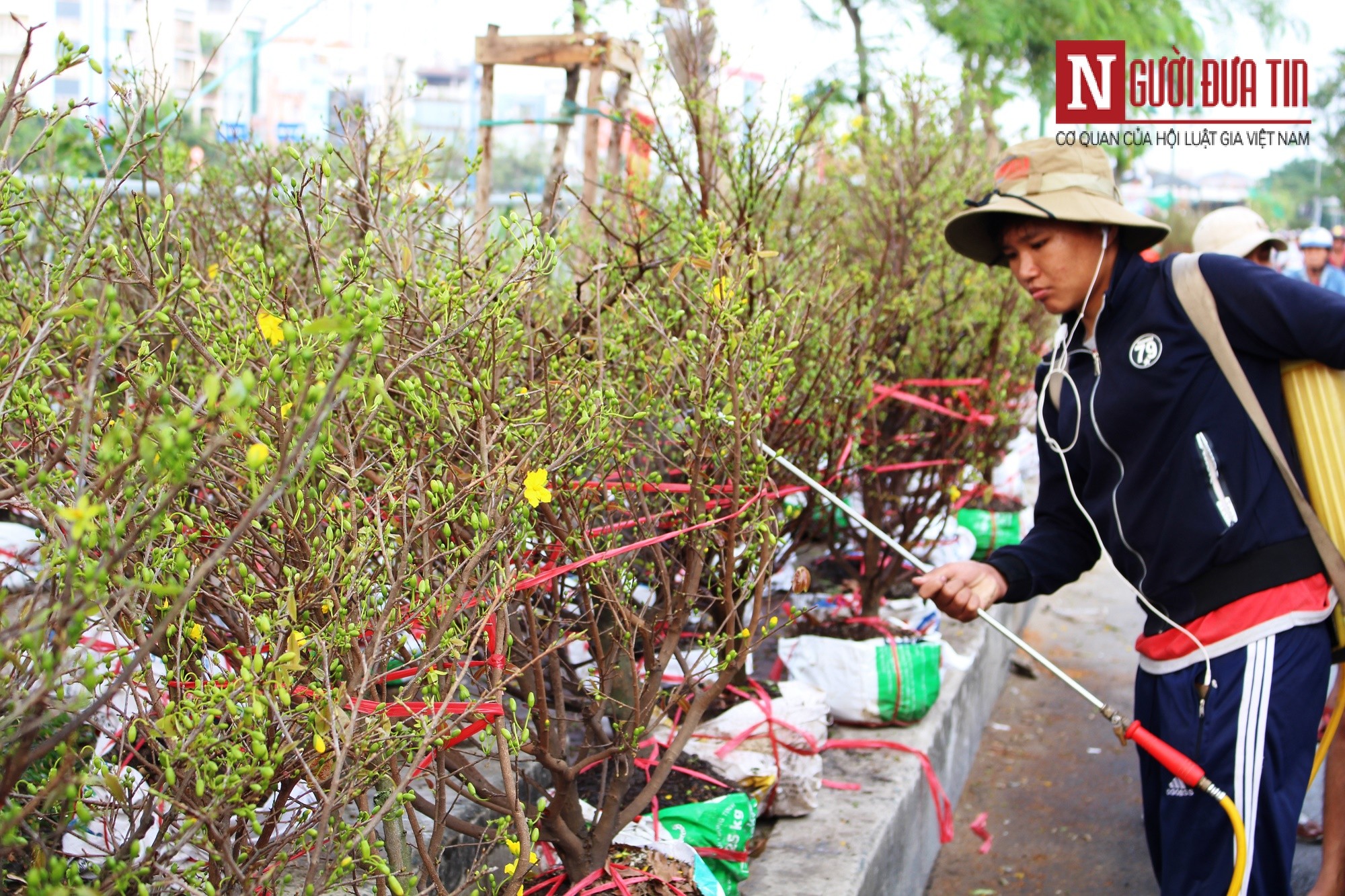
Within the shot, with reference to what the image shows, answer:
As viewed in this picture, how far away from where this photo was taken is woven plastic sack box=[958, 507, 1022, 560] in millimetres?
5398

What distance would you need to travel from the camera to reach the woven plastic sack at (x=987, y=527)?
5398 mm

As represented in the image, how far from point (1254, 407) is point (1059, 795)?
2.45 metres

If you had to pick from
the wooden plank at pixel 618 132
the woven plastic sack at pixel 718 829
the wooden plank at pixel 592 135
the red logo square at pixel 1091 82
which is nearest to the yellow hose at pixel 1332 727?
the woven plastic sack at pixel 718 829

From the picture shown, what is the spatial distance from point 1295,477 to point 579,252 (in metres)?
3.28

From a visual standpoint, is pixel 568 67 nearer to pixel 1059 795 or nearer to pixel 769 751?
pixel 769 751

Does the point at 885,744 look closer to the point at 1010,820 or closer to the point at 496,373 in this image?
the point at 1010,820

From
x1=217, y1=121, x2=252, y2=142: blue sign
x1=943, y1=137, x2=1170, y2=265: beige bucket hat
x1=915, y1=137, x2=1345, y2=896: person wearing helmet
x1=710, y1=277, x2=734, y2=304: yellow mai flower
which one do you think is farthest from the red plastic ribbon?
x1=217, y1=121, x2=252, y2=142: blue sign

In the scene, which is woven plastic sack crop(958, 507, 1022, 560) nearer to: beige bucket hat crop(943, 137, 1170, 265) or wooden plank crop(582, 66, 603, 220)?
wooden plank crop(582, 66, 603, 220)

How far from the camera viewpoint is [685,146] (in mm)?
3725

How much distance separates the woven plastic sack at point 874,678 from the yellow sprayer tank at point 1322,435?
137 centimetres

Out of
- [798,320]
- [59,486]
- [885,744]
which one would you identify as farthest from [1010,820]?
[59,486]

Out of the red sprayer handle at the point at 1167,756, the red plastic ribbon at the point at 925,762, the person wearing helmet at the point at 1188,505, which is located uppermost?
the person wearing helmet at the point at 1188,505

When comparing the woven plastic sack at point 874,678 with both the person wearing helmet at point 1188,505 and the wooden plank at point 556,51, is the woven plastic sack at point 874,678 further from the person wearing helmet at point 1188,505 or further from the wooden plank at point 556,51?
the wooden plank at point 556,51

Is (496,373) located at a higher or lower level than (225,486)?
higher
